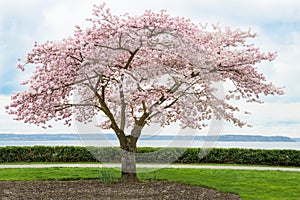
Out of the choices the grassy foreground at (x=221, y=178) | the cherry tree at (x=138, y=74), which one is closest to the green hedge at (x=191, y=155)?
the grassy foreground at (x=221, y=178)

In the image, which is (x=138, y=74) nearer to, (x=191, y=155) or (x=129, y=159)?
(x=129, y=159)

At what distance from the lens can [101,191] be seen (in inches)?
429

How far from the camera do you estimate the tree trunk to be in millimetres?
12523

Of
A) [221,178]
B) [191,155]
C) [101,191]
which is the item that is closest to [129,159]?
[101,191]

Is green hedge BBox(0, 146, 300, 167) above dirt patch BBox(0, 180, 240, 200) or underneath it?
above

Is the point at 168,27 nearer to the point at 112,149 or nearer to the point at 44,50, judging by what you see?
the point at 44,50

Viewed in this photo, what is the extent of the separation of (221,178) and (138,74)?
4.74 meters

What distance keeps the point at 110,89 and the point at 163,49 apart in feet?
8.37

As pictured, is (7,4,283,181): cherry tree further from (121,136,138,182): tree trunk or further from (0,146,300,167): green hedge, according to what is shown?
(0,146,300,167): green hedge

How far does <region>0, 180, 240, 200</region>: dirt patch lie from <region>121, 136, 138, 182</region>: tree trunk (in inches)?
17.1

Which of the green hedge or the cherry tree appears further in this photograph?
the green hedge

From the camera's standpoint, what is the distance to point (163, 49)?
1171 cm

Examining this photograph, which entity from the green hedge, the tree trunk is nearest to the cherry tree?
the tree trunk

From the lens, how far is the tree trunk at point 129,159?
12.5 metres
